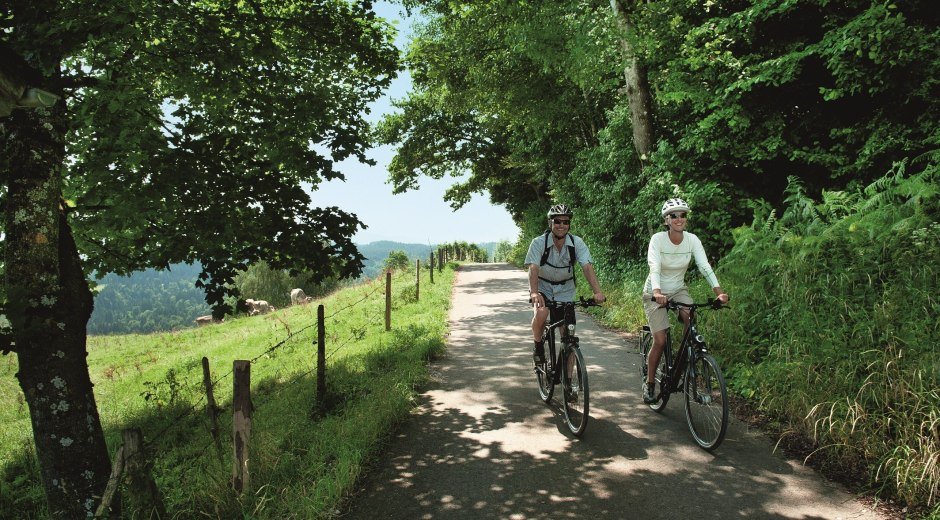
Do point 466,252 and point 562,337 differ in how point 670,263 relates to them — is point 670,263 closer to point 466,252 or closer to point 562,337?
point 562,337

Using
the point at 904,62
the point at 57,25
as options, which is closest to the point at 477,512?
the point at 57,25

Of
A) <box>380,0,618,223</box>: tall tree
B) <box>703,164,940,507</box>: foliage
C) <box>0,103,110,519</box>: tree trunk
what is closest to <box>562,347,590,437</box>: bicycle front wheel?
<box>703,164,940,507</box>: foliage

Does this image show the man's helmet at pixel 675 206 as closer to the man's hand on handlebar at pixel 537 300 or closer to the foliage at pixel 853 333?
the man's hand on handlebar at pixel 537 300

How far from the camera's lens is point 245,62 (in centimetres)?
559

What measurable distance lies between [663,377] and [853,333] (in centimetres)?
184

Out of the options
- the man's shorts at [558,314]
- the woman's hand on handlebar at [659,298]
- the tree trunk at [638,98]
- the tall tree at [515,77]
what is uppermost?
the tall tree at [515,77]

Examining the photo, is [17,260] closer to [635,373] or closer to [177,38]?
[177,38]

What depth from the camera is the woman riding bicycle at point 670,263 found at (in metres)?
4.89

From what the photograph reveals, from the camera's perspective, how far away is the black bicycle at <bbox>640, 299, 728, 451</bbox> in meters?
4.39

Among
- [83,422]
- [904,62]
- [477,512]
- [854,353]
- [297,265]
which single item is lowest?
[477,512]

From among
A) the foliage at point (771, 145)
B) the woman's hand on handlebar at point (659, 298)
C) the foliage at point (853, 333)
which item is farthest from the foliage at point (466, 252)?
the woman's hand on handlebar at point (659, 298)

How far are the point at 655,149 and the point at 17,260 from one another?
11.5m

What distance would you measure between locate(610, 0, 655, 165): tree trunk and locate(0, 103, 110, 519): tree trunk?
10.6 meters

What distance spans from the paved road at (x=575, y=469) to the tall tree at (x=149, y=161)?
2.52 metres
